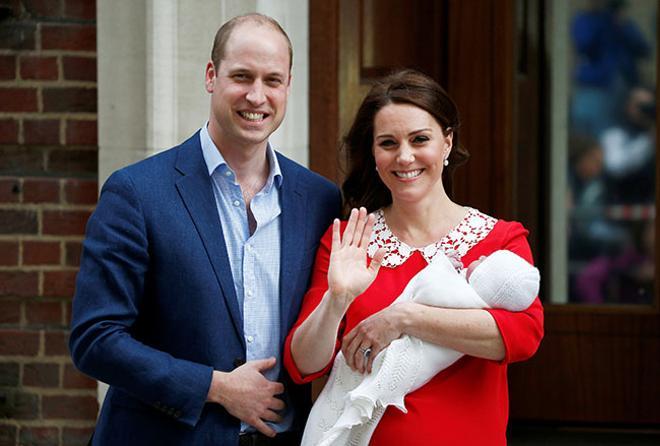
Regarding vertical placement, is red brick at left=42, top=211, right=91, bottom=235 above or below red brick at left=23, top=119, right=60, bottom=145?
below

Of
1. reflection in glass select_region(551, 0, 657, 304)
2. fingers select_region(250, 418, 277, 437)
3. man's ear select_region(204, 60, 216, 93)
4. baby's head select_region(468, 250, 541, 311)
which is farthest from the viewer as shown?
reflection in glass select_region(551, 0, 657, 304)

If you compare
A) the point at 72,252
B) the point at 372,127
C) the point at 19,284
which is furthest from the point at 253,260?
the point at 19,284

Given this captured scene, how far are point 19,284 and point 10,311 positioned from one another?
9 centimetres

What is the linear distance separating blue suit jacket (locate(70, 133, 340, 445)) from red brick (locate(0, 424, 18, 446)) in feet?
3.71

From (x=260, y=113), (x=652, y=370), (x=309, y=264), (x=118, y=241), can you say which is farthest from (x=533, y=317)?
(x=652, y=370)

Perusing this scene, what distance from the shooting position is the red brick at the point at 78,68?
356 cm

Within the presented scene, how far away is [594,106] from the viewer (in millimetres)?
4012

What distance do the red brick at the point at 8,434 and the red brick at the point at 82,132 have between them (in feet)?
3.07

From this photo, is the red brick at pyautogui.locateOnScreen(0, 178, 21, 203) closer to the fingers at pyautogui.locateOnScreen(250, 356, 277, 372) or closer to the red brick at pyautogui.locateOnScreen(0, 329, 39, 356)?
the red brick at pyautogui.locateOnScreen(0, 329, 39, 356)

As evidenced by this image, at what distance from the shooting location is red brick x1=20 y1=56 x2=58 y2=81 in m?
3.57

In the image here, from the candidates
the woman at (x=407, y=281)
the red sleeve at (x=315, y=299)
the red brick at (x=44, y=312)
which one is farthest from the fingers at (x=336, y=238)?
the red brick at (x=44, y=312)

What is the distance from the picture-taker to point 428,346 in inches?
96.7

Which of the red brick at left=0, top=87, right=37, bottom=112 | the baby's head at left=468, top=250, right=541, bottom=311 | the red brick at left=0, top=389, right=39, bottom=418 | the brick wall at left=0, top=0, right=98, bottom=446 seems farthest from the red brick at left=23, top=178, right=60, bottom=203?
the baby's head at left=468, top=250, right=541, bottom=311

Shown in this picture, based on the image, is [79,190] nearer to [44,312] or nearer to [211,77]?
[44,312]
